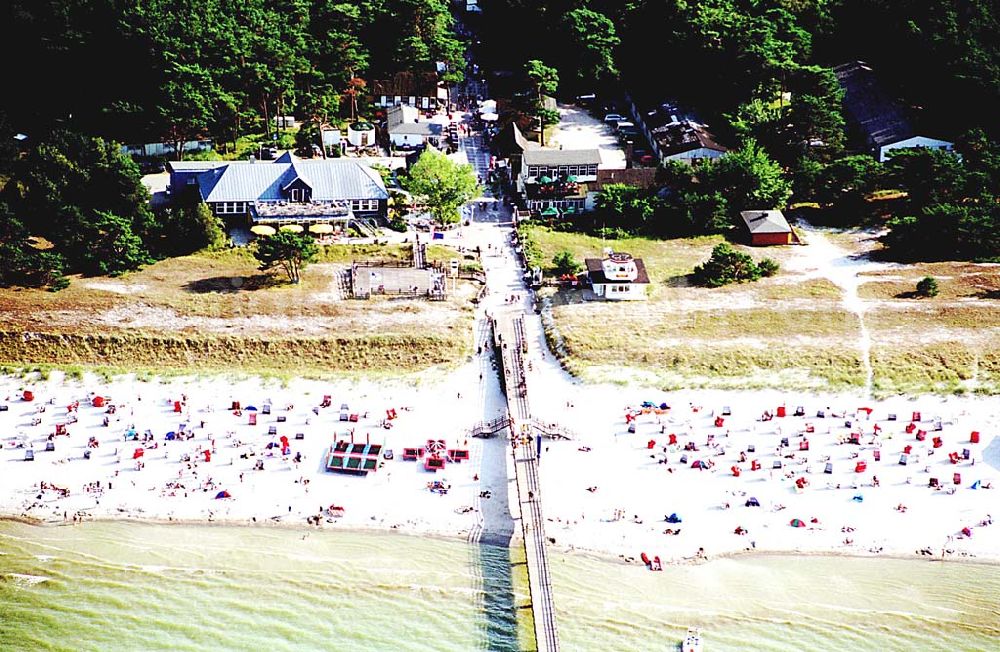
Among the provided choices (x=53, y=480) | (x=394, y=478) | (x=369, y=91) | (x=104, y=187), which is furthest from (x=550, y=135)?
(x=53, y=480)

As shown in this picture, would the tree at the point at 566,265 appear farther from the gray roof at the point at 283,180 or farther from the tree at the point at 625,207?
the gray roof at the point at 283,180

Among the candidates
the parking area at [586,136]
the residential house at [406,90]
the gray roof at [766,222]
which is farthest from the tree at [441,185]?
the residential house at [406,90]

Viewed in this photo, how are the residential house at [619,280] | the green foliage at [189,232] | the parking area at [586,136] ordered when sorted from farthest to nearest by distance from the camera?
the parking area at [586,136], the green foliage at [189,232], the residential house at [619,280]

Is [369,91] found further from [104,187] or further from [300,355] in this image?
[300,355]

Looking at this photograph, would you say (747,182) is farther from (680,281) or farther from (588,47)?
(588,47)

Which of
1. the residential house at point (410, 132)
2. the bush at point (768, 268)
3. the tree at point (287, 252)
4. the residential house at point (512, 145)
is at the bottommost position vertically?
the bush at point (768, 268)

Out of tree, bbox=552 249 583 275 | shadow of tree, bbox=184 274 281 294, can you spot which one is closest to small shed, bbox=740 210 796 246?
tree, bbox=552 249 583 275

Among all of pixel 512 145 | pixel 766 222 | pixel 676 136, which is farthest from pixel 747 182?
pixel 512 145
